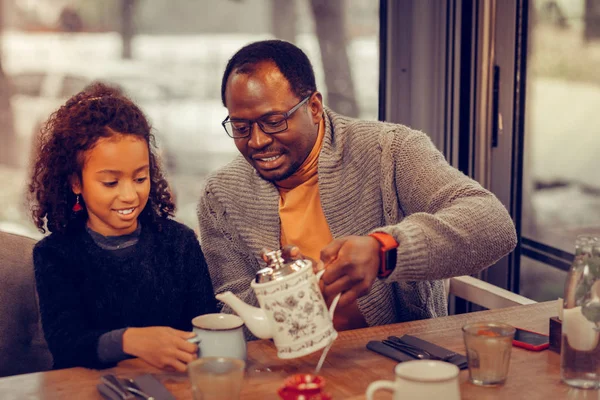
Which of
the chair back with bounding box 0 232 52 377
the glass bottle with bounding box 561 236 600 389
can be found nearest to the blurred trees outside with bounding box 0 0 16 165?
the chair back with bounding box 0 232 52 377

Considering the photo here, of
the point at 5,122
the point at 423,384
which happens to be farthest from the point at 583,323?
the point at 5,122

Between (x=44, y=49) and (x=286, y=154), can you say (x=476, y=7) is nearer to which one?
(x=286, y=154)

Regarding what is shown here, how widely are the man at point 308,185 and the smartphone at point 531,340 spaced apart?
0.19 meters

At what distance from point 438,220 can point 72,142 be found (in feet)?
2.52

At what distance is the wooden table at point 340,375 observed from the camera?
4.39 ft

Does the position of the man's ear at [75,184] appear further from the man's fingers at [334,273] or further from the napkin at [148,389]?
the man's fingers at [334,273]

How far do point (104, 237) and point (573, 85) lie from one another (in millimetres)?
1745


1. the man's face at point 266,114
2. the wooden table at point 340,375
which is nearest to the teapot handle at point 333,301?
the wooden table at point 340,375

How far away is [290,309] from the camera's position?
4.33ft

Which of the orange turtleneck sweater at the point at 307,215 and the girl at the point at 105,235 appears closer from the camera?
the girl at the point at 105,235

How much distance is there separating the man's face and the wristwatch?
1.56ft

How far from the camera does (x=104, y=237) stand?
172 centimetres

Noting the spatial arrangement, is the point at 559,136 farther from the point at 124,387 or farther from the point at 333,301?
the point at 124,387

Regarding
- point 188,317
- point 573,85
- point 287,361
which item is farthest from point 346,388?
point 573,85
